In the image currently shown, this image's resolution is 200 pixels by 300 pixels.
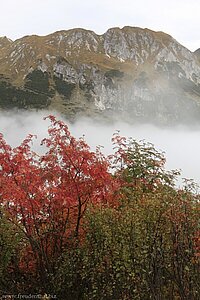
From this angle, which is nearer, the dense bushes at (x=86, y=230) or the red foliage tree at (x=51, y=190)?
the dense bushes at (x=86, y=230)

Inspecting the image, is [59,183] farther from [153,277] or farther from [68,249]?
[153,277]

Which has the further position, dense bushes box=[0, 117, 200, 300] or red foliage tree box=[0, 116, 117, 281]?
red foliage tree box=[0, 116, 117, 281]

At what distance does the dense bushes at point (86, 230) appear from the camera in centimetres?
1535

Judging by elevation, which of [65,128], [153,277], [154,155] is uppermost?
[154,155]

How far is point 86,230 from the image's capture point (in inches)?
691

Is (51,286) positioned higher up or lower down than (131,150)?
lower down

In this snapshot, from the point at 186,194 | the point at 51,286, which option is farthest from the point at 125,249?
the point at 51,286

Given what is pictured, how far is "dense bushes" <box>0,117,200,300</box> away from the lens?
15355 mm

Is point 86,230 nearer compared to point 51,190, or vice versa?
point 86,230

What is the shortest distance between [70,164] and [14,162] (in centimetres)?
271

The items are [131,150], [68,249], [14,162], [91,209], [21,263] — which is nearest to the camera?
[91,209]

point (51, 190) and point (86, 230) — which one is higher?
point (51, 190)

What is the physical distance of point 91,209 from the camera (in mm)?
16703

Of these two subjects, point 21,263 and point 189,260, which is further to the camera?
point 21,263
